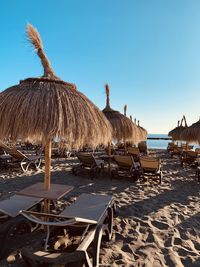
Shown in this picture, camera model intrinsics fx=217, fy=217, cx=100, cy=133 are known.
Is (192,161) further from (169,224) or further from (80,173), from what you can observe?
(169,224)

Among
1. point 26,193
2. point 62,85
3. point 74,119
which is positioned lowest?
point 26,193

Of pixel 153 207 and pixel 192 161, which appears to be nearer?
pixel 153 207

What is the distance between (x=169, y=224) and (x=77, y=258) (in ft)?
7.56

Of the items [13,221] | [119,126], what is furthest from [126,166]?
[13,221]

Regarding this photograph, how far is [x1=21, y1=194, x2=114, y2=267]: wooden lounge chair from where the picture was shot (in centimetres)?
227

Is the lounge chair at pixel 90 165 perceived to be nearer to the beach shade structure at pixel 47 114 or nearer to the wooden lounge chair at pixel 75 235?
the wooden lounge chair at pixel 75 235

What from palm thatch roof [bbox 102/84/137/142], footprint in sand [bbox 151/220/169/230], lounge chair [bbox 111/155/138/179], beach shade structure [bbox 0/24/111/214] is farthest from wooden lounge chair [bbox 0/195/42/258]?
palm thatch roof [bbox 102/84/137/142]


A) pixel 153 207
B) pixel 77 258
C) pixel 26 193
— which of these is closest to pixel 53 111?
pixel 26 193

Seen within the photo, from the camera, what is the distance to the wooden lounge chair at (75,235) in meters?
2.27

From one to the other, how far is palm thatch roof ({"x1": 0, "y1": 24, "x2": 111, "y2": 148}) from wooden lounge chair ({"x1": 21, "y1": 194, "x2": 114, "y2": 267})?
38.9 inches

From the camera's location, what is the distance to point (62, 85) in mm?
3428

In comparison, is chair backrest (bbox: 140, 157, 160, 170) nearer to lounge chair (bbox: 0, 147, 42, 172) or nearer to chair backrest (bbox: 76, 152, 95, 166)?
chair backrest (bbox: 76, 152, 95, 166)

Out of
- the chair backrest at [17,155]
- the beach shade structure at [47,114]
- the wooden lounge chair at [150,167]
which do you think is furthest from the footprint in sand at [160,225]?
the chair backrest at [17,155]

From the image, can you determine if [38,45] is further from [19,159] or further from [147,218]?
[19,159]
